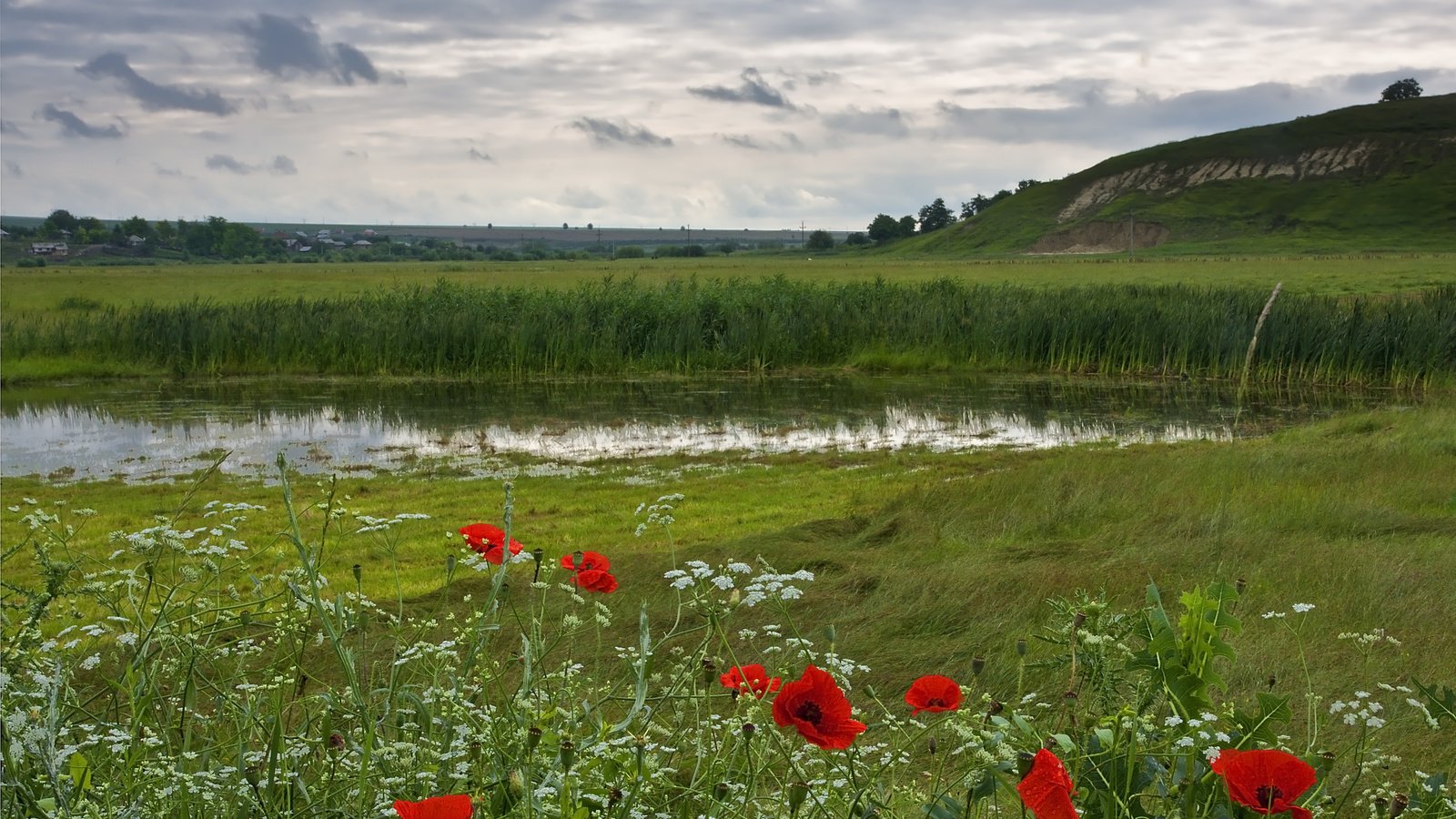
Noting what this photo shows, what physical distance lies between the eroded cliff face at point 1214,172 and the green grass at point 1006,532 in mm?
116773

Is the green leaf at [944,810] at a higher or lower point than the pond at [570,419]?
higher

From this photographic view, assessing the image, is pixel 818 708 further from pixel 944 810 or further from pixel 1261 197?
pixel 1261 197

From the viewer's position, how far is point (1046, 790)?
136cm

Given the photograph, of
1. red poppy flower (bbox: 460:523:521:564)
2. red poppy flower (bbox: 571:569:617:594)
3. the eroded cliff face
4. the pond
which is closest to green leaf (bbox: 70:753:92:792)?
red poppy flower (bbox: 460:523:521:564)

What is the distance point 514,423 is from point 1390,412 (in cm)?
925

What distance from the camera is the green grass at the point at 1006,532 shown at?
4012 millimetres

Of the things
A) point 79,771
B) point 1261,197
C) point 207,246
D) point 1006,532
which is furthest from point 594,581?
point 1261,197

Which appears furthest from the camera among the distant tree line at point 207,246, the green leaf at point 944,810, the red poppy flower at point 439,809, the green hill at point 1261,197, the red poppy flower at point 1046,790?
the green hill at point 1261,197

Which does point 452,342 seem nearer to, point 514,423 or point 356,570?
point 514,423

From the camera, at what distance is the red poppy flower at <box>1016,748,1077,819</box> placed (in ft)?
4.45

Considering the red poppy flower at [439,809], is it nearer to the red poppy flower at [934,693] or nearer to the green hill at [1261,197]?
the red poppy flower at [934,693]

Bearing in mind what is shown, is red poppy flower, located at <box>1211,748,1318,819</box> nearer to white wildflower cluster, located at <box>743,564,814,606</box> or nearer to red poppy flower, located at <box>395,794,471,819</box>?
white wildflower cluster, located at <box>743,564,814,606</box>

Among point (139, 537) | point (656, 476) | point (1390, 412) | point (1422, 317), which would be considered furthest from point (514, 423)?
point (1422, 317)

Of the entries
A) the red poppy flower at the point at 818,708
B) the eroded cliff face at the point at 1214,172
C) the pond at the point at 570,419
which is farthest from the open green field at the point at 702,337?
the eroded cliff face at the point at 1214,172
